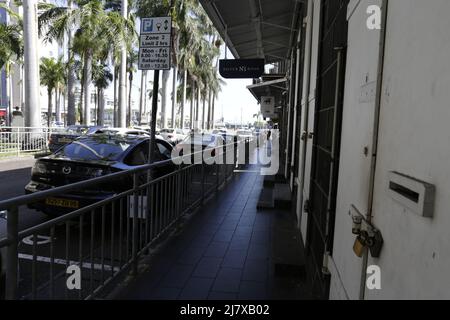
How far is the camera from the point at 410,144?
5.31ft

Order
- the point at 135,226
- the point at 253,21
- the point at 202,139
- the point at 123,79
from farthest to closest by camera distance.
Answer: the point at 123,79 < the point at 202,139 < the point at 253,21 < the point at 135,226

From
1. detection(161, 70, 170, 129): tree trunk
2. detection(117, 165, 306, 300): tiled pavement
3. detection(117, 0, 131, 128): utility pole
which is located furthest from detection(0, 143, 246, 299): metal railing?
detection(161, 70, 170, 129): tree trunk

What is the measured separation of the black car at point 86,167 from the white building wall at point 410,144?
4.10m

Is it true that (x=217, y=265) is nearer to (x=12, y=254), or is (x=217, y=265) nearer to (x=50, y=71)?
(x=12, y=254)

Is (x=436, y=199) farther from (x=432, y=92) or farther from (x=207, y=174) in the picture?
(x=207, y=174)

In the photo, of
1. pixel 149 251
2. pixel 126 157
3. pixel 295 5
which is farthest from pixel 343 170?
pixel 295 5

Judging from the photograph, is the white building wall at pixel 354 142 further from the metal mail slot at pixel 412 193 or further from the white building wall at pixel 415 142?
the metal mail slot at pixel 412 193

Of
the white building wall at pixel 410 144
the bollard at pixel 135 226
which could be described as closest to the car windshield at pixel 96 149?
the bollard at pixel 135 226

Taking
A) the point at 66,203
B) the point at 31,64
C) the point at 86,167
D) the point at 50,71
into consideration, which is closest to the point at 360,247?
the point at 66,203

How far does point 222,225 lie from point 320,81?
314cm

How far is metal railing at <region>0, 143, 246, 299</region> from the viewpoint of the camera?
2.60 m

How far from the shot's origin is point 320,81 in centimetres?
479

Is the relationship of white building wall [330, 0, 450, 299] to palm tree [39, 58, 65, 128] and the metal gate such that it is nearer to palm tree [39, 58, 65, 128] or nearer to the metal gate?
the metal gate

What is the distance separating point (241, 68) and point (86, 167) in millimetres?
6234
